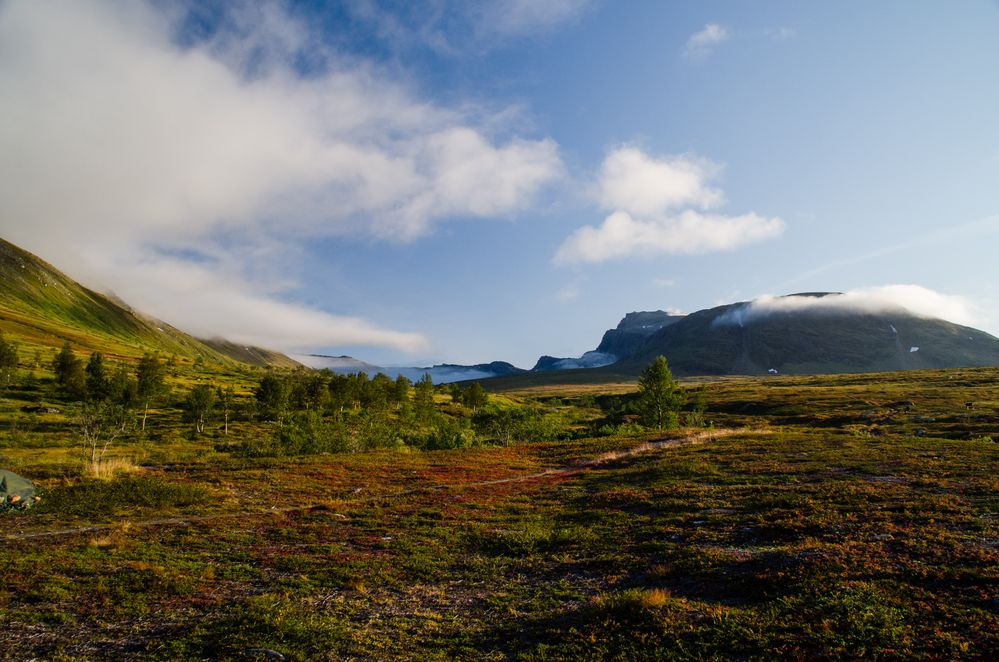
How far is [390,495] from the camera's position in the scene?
30406 mm

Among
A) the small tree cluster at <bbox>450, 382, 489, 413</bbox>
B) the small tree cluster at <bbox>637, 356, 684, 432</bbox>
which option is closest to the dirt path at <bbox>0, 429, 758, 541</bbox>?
the small tree cluster at <bbox>637, 356, 684, 432</bbox>

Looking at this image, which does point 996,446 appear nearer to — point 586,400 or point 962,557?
point 962,557

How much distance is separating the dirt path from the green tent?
20.3ft

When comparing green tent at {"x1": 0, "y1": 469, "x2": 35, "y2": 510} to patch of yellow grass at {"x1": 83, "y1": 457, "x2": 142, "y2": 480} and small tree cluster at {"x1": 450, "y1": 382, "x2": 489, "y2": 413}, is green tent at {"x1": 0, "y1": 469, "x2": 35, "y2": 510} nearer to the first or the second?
patch of yellow grass at {"x1": 83, "y1": 457, "x2": 142, "y2": 480}

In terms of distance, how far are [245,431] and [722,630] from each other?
104445 millimetres

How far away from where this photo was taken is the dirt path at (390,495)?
65.5ft

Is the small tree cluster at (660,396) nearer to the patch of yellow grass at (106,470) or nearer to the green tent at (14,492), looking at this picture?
the patch of yellow grass at (106,470)

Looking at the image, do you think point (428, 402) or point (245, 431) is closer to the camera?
point (245, 431)

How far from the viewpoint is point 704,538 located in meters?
17.9

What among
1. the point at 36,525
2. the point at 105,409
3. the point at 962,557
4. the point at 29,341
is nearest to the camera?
the point at 962,557

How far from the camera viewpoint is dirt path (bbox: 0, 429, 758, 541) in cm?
1997

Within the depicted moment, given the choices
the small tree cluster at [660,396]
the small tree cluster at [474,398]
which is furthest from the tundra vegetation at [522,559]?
the small tree cluster at [474,398]

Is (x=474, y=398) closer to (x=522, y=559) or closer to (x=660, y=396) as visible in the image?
(x=660, y=396)

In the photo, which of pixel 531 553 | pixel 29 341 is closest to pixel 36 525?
pixel 531 553
